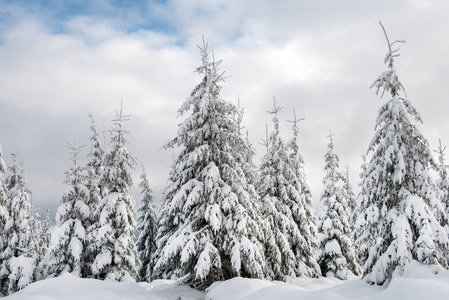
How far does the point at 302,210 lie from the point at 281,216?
214cm

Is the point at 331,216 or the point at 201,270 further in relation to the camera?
the point at 331,216

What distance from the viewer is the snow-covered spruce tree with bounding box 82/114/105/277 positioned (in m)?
20.6

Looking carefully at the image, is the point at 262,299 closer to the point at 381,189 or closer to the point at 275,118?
the point at 381,189

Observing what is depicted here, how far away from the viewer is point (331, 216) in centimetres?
2570

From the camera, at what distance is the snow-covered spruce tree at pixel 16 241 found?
22.0m

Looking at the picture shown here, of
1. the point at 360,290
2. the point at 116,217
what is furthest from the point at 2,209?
the point at 360,290

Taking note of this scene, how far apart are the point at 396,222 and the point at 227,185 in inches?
288

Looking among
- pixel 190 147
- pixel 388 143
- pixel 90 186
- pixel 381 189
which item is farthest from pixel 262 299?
pixel 90 186

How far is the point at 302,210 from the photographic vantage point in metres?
23.1

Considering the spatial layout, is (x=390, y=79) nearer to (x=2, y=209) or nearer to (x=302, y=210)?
(x=302, y=210)

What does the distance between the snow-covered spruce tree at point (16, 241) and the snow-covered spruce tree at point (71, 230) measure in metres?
2.73

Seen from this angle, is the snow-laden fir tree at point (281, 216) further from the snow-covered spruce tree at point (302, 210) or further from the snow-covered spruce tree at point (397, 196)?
the snow-covered spruce tree at point (397, 196)

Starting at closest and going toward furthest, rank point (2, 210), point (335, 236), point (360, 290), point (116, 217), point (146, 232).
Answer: point (360, 290), point (116, 217), point (2, 210), point (335, 236), point (146, 232)

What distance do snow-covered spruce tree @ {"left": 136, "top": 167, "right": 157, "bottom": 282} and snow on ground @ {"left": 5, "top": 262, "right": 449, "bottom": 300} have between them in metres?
16.1
